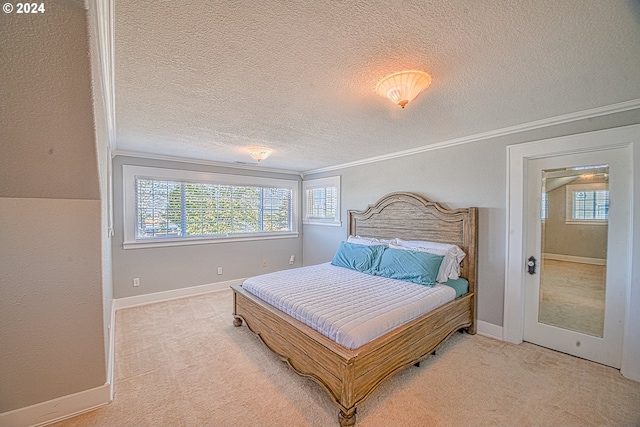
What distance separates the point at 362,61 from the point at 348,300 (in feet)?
6.14

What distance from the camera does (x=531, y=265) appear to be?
271 cm

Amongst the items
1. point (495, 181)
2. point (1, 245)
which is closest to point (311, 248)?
point (495, 181)

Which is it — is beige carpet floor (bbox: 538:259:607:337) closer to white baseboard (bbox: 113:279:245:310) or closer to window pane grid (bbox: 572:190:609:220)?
window pane grid (bbox: 572:190:609:220)

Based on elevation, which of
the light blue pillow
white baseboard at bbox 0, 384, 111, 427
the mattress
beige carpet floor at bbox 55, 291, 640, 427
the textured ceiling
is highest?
the textured ceiling

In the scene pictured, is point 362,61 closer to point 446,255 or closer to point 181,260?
point 446,255

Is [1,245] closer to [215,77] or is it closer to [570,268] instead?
[215,77]

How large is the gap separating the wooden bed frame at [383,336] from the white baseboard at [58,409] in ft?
4.13

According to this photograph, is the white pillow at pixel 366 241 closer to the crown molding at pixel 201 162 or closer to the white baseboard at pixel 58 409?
the crown molding at pixel 201 162

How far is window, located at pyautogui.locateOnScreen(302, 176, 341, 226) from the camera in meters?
4.93

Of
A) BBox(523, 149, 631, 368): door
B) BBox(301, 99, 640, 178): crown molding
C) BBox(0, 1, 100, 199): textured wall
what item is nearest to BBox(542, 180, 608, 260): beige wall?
BBox(523, 149, 631, 368): door

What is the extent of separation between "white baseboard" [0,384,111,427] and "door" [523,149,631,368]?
3.89 meters

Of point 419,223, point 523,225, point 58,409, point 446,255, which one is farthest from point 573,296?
point 58,409

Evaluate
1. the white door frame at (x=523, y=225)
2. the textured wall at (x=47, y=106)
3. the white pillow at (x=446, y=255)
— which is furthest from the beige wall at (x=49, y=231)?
the white door frame at (x=523, y=225)

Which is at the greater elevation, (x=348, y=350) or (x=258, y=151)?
(x=258, y=151)
